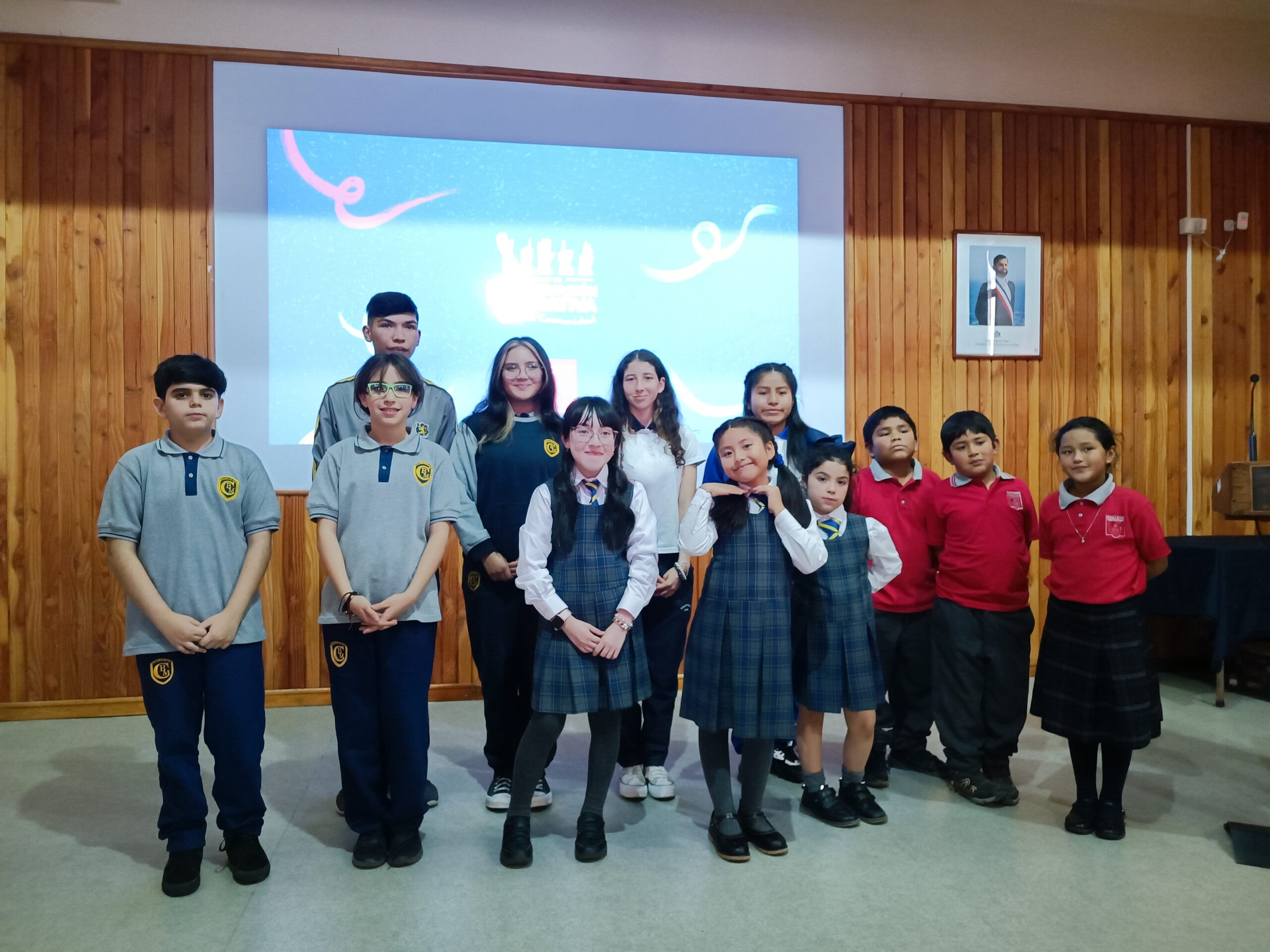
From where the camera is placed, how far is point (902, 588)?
2717 mm

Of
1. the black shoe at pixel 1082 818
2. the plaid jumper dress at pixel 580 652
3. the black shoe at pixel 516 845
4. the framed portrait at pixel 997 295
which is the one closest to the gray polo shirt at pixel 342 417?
the plaid jumper dress at pixel 580 652

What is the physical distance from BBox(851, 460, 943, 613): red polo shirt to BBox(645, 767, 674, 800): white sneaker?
0.86m

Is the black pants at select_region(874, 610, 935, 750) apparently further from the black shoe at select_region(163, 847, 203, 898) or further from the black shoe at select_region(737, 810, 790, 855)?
the black shoe at select_region(163, 847, 203, 898)

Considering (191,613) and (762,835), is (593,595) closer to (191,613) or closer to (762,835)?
(762,835)

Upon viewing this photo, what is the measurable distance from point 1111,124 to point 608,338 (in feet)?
9.21

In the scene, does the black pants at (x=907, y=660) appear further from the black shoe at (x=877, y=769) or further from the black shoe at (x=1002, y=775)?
the black shoe at (x=1002, y=775)

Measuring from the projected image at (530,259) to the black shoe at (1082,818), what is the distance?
2.10 metres

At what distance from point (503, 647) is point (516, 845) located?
0.53m

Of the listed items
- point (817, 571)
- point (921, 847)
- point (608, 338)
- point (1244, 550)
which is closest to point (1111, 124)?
point (1244, 550)

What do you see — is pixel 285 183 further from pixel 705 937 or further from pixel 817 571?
pixel 705 937

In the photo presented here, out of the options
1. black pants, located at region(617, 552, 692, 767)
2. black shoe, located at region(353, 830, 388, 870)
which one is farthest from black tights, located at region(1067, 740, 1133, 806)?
black shoe, located at region(353, 830, 388, 870)

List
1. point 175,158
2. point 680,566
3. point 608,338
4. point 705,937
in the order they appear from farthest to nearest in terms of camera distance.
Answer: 1. point 608,338
2. point 175,158
3. point 680,566
4. point 705,937

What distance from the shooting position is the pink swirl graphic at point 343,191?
359 cm

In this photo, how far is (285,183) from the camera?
3584 mm
